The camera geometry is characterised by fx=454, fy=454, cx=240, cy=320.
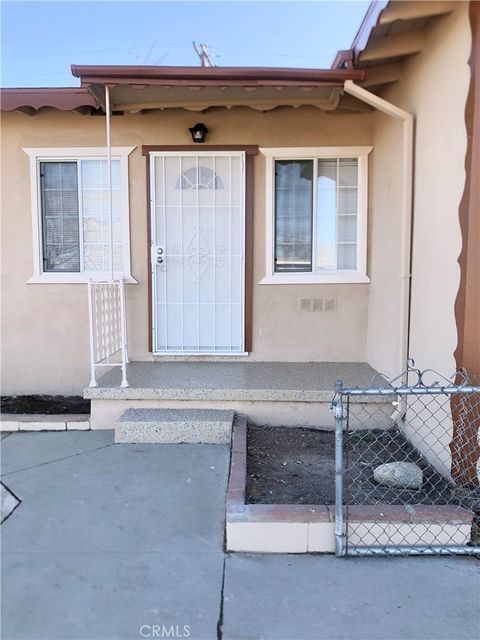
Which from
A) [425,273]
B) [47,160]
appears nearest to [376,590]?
[425,273]

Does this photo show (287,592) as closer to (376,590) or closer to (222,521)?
(376,590)

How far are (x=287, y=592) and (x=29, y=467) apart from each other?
2125 millimetres

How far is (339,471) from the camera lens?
223 centimetres

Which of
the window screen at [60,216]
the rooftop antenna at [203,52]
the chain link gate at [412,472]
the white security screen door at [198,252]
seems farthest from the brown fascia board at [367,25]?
the rooftop antenna at [203,52]

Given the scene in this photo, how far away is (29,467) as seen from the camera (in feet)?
10.7

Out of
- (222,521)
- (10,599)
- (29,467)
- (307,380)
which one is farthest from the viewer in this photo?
(307,380)

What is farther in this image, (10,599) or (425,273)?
(425,273)

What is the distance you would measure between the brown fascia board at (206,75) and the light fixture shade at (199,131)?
111cm

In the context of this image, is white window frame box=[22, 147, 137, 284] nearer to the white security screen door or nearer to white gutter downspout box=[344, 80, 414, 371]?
the white security screen door

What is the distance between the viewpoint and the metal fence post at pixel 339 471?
2189 millimetres

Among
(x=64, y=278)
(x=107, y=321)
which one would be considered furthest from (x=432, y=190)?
(x=64, y=278)

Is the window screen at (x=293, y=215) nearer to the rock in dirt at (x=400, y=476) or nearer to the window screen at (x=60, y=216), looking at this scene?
the window screen at (x=60, y=216)

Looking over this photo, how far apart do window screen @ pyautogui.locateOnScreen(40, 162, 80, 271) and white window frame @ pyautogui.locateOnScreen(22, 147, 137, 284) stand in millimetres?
63

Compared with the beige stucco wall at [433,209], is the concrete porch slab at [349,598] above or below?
below
